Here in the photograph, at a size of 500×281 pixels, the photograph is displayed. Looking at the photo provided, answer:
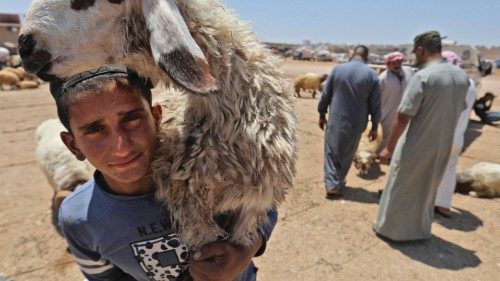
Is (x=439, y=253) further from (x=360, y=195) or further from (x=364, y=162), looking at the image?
(x=364, y=162)

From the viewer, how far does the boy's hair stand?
1156 mm

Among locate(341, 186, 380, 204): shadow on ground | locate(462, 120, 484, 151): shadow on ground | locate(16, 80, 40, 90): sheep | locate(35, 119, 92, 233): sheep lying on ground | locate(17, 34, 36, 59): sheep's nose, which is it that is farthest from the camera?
locate(16, 80, 40, 90): sheep

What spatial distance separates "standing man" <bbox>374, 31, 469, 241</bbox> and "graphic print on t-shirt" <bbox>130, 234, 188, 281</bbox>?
3002 mm

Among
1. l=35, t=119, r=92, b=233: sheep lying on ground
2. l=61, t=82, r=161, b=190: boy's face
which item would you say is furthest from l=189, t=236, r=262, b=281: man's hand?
l=35, t=119, r=92, b=233: sheep lying on ground

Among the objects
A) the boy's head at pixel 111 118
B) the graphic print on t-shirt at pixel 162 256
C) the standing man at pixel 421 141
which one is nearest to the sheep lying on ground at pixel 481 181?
the standing man at pixel 421 141

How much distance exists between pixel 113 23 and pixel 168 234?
2.46ft

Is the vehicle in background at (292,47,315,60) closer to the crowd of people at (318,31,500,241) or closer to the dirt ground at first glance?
the dirt ground

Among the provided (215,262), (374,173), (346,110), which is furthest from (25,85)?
(215,262)

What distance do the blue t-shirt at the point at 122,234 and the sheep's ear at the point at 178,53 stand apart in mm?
493

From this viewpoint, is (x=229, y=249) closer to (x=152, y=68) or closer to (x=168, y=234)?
(x=168, y=234)

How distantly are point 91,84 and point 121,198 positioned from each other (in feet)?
1.32

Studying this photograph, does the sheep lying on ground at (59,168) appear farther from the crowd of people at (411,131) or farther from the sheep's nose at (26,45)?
the crowd of people at (411,131)

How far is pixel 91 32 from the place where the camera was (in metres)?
1.18

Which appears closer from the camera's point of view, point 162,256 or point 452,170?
point 162,256
